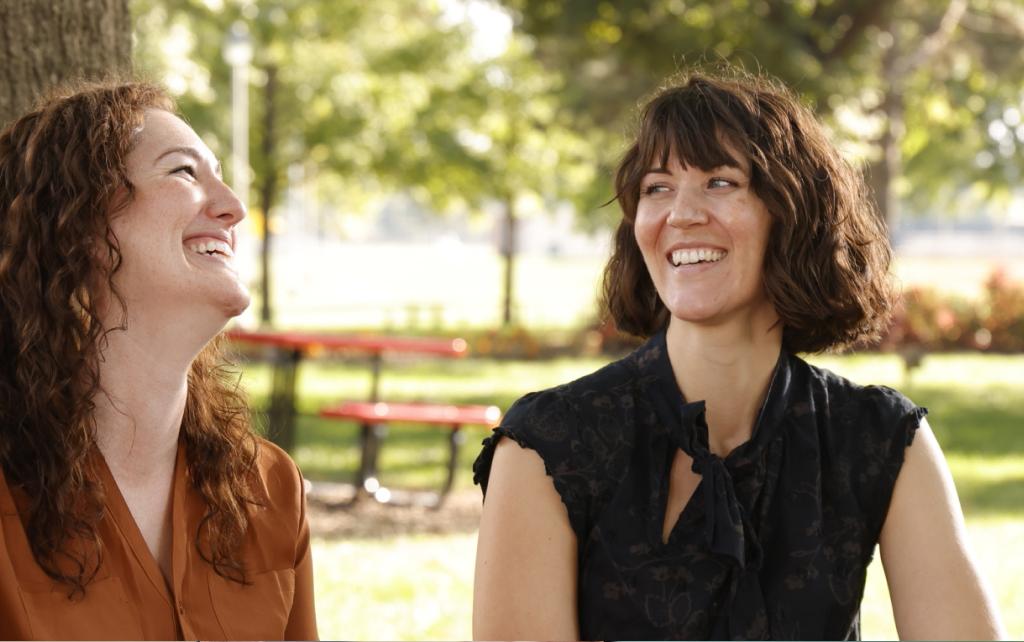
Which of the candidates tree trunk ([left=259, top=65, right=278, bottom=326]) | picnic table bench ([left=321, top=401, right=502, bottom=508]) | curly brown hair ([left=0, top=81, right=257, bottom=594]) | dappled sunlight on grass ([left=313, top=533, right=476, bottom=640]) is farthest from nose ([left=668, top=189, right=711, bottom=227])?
tree trunk ([left=259, top=65, right=278, bottom=326])

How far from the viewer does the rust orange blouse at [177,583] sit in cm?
243

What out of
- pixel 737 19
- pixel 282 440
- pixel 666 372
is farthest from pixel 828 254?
pixel 737 19

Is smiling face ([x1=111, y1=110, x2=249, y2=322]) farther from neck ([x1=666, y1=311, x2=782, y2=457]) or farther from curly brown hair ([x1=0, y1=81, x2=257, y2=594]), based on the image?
neck ([x1=666, y1=311, x2=782, y2=457])

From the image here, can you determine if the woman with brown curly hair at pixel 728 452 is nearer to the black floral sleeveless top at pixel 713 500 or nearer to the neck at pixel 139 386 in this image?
the black floral sleeveless top at pixel 713 500

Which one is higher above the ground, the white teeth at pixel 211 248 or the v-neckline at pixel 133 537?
the white teeth at pixel 211 248

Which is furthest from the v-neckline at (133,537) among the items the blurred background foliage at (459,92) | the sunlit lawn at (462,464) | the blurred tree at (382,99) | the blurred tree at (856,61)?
the blurred tree at (382,99)

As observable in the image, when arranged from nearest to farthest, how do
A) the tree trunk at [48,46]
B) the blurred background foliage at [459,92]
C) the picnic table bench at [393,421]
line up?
the tree trunk at [48,46], the picnic table bench at [393,421], the blurred background foliage at [459,92]

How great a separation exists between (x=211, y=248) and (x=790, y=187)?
1240mm

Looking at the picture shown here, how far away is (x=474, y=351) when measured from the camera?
19891 mm

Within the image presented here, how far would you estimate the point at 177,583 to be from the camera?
2.59m

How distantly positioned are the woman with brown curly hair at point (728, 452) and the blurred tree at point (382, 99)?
18.9 m

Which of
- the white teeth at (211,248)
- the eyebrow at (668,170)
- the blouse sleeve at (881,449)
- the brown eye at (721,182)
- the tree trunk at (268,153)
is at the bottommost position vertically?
the blouse sleeve at (881,449)

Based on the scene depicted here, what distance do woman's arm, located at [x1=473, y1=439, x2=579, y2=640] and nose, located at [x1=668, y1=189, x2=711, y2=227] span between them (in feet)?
1.95

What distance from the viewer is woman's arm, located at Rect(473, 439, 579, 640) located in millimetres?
2764
